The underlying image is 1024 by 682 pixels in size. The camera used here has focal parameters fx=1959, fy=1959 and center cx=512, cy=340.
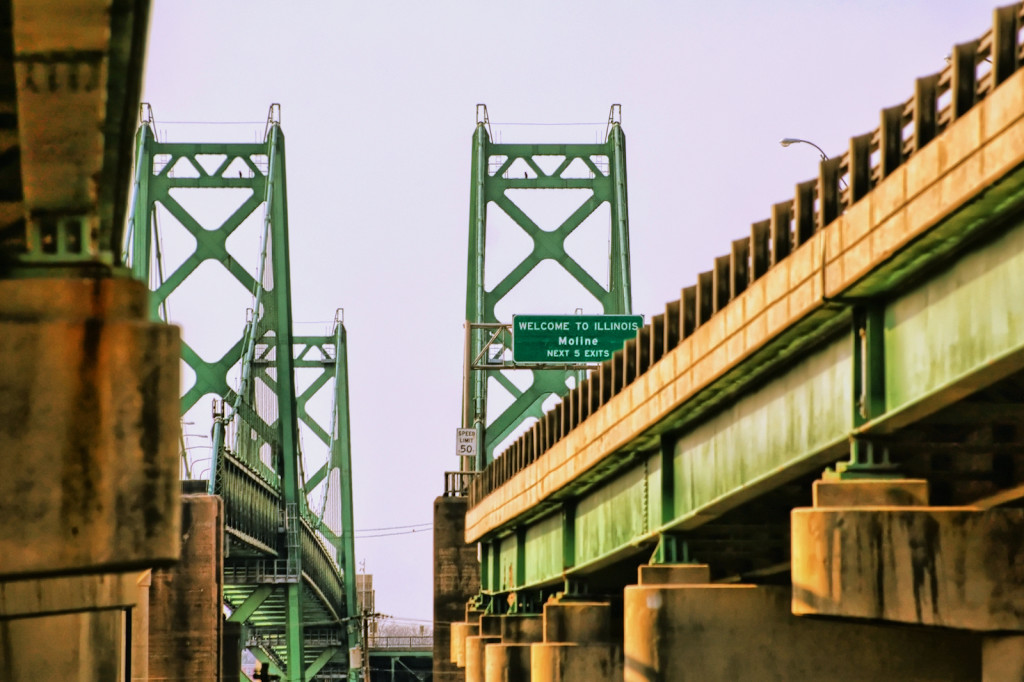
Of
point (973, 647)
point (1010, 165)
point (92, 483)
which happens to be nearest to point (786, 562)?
point (973, 647)

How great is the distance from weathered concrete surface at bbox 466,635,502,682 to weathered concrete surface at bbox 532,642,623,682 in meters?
11.2

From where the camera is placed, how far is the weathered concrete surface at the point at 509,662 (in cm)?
3991

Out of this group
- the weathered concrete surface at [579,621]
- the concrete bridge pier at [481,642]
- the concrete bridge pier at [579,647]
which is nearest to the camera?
the concrete bridge pier at [579,647]

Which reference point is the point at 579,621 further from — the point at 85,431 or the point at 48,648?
the point at 85,431

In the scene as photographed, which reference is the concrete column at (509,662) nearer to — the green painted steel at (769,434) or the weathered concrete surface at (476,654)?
the weathered concrete surface at (476,654)

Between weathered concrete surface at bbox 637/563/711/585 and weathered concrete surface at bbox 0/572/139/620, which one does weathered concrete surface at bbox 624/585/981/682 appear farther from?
weathered concrete surface at bbox 0/572/139/620

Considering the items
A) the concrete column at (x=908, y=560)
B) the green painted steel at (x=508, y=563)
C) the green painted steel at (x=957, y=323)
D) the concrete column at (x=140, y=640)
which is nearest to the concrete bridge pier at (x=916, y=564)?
the concrete column at (x=908, y=560)

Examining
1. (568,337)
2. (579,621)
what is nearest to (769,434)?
(579,621)

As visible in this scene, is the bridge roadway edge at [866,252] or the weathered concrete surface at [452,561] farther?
the weathered concrete surface at [452,561]

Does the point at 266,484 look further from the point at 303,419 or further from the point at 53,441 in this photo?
the point at 53,441

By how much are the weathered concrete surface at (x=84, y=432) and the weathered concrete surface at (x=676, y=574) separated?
15827 mm

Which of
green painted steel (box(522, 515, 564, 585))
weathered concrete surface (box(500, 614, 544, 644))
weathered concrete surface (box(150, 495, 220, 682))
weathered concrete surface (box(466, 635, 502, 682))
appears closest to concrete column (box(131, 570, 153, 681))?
weathered concrete surface (box(150, 495, 220, 682))

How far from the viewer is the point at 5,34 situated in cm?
744

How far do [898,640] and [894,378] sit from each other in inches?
291
